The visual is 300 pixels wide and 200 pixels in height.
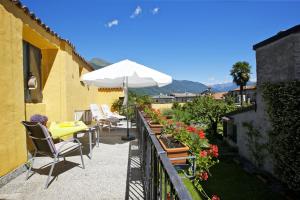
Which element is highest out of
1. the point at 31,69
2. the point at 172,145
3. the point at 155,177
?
the point at 31,69

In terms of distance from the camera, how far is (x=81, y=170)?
4.40 m

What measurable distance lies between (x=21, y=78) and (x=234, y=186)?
7665 millimetres

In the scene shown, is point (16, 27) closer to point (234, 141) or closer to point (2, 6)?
point (2, 6)

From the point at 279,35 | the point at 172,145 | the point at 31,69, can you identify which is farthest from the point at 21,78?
the point at 279,35

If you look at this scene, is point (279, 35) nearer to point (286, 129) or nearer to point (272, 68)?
point (272, 68)

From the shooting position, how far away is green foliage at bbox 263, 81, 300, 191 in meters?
7.45

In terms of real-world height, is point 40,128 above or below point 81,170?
above

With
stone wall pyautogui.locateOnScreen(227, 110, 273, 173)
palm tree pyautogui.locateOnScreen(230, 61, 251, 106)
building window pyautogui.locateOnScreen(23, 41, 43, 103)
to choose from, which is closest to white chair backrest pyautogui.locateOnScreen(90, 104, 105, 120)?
building window pyautogui.locateOnScreen(23, 41, 43, 103)

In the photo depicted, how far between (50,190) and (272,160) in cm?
840

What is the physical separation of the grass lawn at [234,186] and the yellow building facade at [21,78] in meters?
4.31

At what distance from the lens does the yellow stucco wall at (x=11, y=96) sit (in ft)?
12.3

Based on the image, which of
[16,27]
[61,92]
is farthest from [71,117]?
[16,27]

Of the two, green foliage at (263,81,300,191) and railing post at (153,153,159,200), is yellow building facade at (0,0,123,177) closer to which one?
railing post at (153,153,159,200)

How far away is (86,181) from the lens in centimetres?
388
